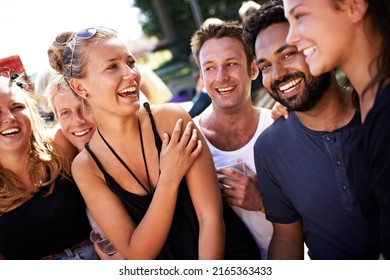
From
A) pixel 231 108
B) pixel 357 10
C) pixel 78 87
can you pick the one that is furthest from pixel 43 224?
pixel 357 10

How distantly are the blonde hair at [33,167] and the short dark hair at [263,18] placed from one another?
143 centimetres

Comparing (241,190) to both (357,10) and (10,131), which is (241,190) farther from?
(10,131)

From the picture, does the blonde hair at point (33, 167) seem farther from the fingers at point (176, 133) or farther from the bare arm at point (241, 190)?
the bare arm at point (241, 190)

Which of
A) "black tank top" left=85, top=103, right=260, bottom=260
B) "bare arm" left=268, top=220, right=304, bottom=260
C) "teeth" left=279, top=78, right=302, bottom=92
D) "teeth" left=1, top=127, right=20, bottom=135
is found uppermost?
"teeth" left=1, top=127, right=20, bottom=135

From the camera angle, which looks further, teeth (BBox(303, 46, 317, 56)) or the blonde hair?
the blonde hair

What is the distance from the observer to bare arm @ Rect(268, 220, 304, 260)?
2.03 m

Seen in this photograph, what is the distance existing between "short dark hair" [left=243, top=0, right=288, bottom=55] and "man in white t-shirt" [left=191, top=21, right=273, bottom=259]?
0.52 metres

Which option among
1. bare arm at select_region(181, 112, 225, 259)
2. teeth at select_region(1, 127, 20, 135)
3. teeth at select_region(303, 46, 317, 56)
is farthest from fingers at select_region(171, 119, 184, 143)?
teeth at select_region(1, 127, 20, 135)

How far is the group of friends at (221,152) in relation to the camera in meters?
1.39

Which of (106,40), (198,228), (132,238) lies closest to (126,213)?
(132,238)

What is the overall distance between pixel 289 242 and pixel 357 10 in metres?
1.19

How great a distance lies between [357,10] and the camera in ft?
4.38

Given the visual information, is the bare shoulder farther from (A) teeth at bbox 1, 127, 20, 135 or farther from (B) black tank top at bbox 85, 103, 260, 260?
(A) teeth at bbox 1, 127, 20, 135

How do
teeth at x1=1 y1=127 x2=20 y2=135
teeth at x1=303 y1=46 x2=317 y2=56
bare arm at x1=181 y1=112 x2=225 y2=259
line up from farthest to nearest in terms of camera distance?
teeth at x1=1 y1=127 x2=20 y2=135
bare arm at x1=181 y1=112 x2=225 y2=259
teeth at x1=303 y1=46 x2=317 y2=56
